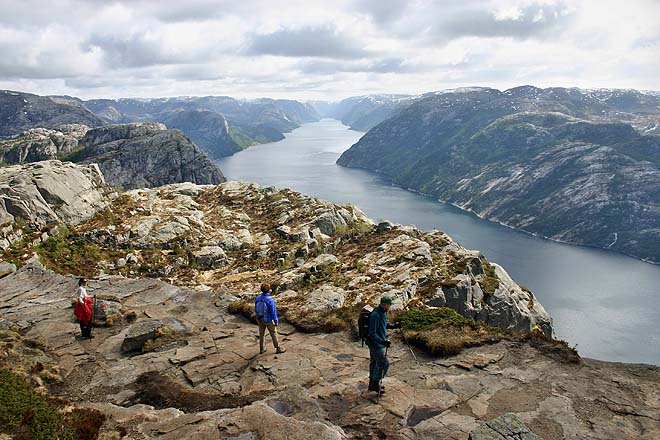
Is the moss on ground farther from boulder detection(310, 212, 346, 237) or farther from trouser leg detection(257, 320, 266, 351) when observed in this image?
boulder detection(310, 212, 346, 237)

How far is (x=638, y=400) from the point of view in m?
15.4

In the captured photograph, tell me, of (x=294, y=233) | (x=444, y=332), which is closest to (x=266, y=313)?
(x=444, y=332)

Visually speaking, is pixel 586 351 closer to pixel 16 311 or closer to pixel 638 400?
pixel 638 400

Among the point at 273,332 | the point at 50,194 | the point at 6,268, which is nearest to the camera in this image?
the point at 273,332

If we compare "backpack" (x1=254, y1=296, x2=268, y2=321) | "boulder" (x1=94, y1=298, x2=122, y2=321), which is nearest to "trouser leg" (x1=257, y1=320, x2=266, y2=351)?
"backpack" (x1=254, y1=296, x2=268, y2=321)

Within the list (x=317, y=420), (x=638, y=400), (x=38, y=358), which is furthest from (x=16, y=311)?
(x=638, y=400)

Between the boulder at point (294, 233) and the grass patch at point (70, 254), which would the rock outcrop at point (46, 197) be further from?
the boulder at point (294, 233)

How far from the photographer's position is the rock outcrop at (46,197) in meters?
40.2

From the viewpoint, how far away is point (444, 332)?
21250 mm

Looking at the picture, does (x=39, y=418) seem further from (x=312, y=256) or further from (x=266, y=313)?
(x=312, y=256)

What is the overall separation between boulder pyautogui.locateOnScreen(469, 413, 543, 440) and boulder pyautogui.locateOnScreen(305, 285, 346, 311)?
15.2 meters

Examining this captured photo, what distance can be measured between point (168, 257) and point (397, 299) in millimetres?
24533

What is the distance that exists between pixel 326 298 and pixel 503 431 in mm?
17326

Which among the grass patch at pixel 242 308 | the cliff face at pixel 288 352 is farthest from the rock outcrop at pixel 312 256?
the grass patch at pixel 242 308
